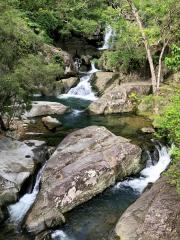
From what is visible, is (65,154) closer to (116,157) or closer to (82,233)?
(116,157)

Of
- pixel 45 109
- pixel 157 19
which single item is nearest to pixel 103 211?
pixel 45 109

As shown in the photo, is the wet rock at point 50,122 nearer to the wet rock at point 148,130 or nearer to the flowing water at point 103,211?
the wet rock at point 148,130

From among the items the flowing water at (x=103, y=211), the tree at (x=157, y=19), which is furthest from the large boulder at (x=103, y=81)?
the flowing water at (x=103, y=211)

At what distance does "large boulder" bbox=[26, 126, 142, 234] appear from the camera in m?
15.7

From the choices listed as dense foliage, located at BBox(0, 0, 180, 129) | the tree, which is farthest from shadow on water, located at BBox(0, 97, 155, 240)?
the tree

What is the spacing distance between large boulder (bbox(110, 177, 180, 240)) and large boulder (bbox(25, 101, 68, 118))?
529 inches

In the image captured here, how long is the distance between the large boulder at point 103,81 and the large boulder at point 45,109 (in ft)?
16.3

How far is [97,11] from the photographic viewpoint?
1588 inches

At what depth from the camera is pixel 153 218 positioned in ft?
46.3

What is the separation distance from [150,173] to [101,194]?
3364mm

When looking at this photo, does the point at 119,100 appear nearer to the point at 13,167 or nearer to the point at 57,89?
the point at 57,89

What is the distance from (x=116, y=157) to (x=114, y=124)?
718 centimetres

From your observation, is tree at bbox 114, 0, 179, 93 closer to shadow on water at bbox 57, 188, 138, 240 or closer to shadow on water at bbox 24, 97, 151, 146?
shadow on water at bbox 24, 97, 151, 146

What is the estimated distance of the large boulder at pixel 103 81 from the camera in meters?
32.7
